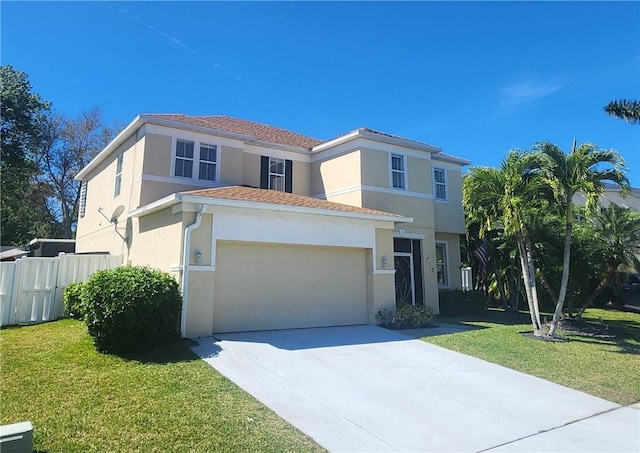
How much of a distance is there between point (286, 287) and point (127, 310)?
15.2 feet

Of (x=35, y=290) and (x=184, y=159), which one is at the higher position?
(x=184, y=159)

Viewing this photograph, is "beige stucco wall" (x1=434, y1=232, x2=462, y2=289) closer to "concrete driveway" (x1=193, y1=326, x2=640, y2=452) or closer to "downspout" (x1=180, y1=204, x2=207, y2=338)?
"concrete driveway" (x1=193, y1=326, x2=640, y2=452)

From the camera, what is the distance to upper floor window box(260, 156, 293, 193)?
1702cm

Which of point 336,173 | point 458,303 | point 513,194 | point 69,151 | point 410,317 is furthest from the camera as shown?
point 69,151

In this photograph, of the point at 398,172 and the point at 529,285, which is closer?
the point at 529,285

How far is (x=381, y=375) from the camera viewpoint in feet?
26.4

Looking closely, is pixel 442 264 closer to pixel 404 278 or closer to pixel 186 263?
pixel 404 278

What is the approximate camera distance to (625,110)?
15.6m

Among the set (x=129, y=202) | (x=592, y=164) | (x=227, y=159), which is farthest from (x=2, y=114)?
(x=592, y=164)

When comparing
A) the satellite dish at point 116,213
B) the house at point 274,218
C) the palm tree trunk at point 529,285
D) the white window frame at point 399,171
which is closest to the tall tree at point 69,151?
the house at point 274,218

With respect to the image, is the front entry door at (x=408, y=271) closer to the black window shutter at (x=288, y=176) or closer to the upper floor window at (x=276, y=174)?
the black window shutter at (x=288, y=176)

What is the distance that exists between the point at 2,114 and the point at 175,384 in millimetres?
18392

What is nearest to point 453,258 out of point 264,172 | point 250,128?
point 264,172

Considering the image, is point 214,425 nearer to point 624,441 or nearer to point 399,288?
point 624,441
